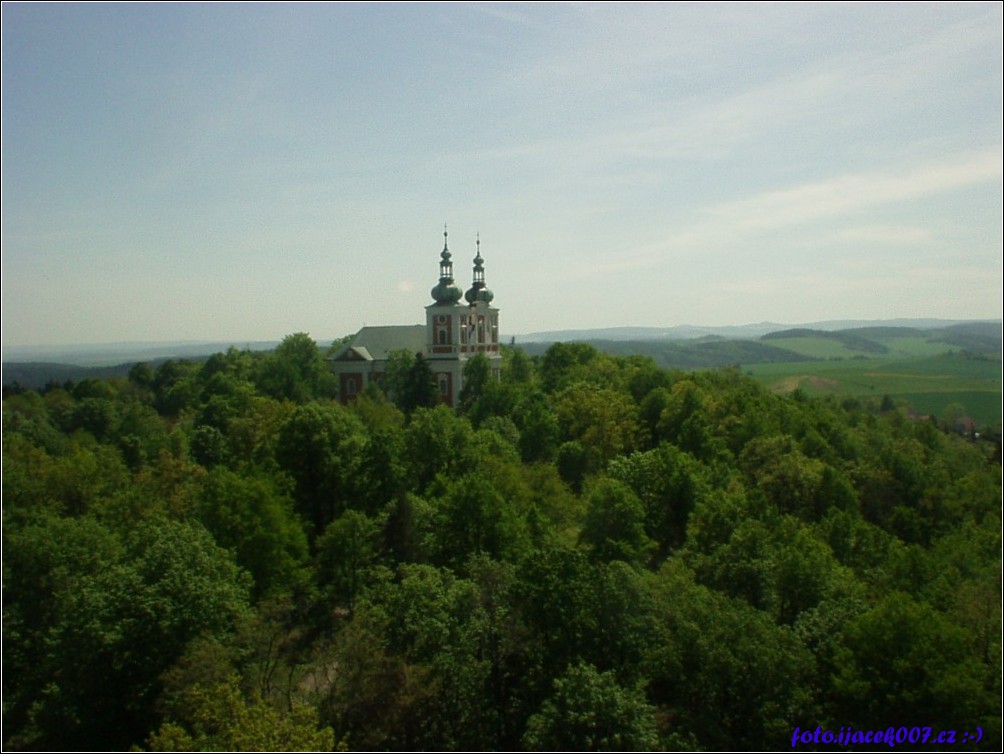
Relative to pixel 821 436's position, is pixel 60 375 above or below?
above

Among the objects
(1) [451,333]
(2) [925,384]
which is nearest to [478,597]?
(1) [451,333]

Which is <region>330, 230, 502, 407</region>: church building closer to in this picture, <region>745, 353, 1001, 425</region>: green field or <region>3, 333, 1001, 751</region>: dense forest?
<region>3, 333, 1001, 751</region>: dense forest

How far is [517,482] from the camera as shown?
1181 inches

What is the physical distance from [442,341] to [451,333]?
0.97m

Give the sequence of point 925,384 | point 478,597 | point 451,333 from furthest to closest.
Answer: point 925,384 → point 451,333 → point 478,597

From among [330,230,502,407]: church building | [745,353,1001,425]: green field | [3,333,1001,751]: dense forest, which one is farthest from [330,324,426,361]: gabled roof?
[745,353,1001,425]: green field

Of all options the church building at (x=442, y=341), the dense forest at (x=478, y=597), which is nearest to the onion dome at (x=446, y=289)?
the church building at (x=442, y=341)

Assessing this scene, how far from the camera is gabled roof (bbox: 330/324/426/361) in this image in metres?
66.8

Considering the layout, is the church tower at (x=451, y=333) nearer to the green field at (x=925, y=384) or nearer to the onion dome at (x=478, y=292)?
the onion dome at (x=478, y=292)

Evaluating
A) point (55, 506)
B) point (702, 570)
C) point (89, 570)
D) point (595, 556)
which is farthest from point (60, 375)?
point (702, 570)

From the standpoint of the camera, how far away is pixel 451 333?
209ft

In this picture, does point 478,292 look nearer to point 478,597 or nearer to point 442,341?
point 442,341

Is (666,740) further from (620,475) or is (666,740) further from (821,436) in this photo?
(821,436)

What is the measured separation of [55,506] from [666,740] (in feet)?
77.7
